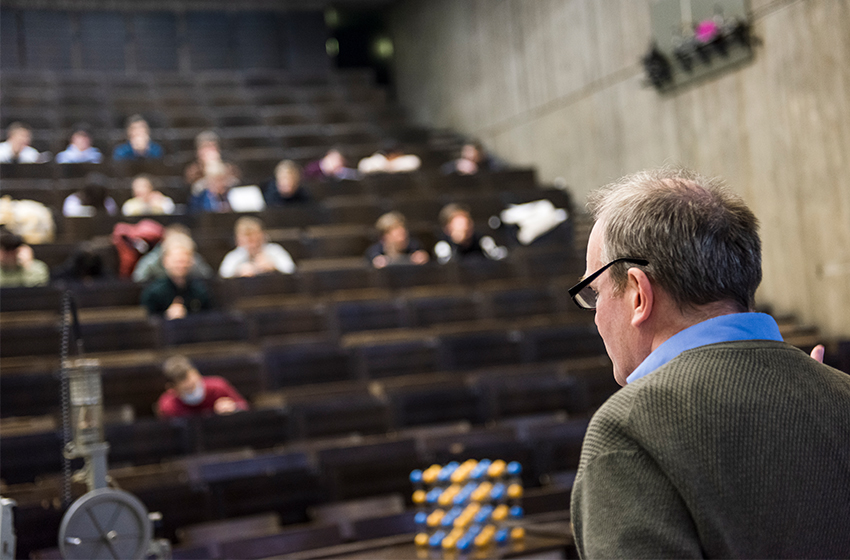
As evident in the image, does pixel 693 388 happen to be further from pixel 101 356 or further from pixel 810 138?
pixel 810 138

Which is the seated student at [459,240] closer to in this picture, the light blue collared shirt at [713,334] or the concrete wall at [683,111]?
the concrete wall at [683,111]

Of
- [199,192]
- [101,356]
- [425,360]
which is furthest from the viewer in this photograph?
[199,192]

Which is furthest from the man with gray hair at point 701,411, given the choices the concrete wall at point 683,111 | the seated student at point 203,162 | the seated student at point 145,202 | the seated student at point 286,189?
the seated student at point 203,162

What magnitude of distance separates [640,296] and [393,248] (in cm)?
349

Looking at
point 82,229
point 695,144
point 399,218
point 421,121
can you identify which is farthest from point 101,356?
point 421,121

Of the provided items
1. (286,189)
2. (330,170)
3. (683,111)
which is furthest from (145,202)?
(683,111)

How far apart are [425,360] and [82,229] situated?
1833 mm

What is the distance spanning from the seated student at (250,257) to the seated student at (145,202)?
2.06 feet

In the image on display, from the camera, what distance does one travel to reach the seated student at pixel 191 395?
2.78 metres

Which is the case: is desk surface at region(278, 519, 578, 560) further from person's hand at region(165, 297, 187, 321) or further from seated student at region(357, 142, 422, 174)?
seated student at region(357, 142, 422, 174)

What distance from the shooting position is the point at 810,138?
353cm

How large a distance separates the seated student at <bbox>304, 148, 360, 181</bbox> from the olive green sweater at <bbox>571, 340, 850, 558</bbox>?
469cm

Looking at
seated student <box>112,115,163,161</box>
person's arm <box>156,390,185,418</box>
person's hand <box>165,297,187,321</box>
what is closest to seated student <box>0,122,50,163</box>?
seated student <box>112,115,163,161</box>

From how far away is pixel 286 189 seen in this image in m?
4.61
